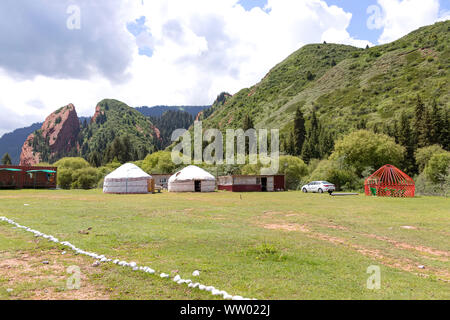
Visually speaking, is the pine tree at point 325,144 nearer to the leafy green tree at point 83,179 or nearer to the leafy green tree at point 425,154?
the leafy green tree at point 425,154

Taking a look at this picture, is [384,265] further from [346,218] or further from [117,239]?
[346,218]

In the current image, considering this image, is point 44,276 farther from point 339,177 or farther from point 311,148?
point 311,148

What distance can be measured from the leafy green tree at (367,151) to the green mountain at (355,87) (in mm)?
15643

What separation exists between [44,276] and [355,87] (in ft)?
327

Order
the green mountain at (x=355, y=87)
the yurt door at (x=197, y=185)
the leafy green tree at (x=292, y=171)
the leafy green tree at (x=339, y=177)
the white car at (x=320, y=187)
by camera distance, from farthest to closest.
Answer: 1. the green mountain at (x=355, y=87)
2. the leafy green tree at (x=292, y=171)
3. the yurt door at (x=197, y=185)
4. the leafy green tree at (x=339, y=177)
5. the white car at (x=320, y=187)

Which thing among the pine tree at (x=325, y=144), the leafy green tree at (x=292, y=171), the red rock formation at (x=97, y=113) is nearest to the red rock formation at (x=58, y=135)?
the red rock formation at (x=97, y=113)

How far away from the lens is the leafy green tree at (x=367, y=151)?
138 ft

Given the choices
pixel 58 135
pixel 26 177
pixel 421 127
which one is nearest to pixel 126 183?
pixel 26 177

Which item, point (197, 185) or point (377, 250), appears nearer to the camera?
point (377, 250)

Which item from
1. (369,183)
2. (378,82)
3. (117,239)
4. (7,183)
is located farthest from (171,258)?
(378,82)

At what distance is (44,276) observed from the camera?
539cm

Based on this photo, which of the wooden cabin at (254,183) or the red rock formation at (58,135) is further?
the red rock formation at (58,135)

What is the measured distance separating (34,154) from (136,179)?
15743cm

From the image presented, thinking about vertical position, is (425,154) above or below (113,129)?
below
